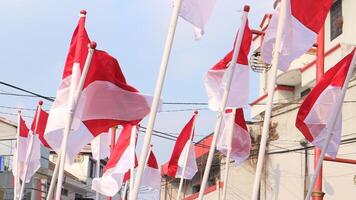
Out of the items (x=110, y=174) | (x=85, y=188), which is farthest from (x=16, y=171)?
(x=85, y=188)

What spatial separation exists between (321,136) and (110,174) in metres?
3.92

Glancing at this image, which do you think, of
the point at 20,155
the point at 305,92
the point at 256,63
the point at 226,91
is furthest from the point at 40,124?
the point at 305,92

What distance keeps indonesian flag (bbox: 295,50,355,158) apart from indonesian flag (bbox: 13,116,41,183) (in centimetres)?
467

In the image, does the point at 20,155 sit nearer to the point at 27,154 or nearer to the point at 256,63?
the point at 27,154

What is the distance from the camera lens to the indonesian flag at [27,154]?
35.5 feet

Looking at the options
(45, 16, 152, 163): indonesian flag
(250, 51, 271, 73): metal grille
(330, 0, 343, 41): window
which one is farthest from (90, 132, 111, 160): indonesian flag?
(330, 0, 343, 41): window

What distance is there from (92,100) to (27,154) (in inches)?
129

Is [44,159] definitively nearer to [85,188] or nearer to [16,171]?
[85,188]

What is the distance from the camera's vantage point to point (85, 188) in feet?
139

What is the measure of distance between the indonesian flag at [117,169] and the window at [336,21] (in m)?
9.01

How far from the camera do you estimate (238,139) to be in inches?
410

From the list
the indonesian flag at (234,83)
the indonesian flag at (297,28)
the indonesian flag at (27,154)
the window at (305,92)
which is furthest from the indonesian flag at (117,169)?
the window at (305,92)

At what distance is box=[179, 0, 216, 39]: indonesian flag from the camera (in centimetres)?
673

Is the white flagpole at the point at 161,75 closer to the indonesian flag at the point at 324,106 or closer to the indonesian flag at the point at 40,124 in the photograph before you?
the indonesian flag at the point at 324,106
